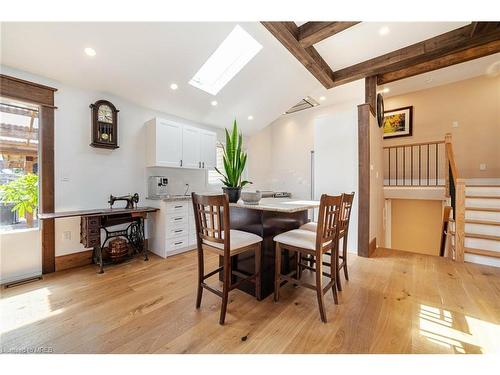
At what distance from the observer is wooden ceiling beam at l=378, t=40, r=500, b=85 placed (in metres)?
2.91

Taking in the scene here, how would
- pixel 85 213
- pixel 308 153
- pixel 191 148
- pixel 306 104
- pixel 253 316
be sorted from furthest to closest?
pixel 308 153
pixel 306 104
pixel 191 148
pixel 85 213
pixel 253 316

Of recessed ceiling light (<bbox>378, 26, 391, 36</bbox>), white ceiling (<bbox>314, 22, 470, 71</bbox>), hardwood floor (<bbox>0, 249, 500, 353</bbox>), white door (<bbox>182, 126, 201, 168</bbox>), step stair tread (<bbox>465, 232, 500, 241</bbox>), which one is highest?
white ceiling (<bbox>314, 22, 470, 71</bbox>)

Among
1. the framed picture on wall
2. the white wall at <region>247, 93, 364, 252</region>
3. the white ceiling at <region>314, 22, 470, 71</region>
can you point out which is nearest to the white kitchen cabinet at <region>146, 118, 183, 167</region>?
the white wall at <region>247, 93, 364, 252</region>

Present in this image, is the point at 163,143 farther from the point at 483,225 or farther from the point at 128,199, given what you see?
the point at 483,225

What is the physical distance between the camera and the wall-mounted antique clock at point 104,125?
2.97 m

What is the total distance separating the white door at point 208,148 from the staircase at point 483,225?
14.0ft

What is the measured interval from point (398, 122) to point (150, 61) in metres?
5.55

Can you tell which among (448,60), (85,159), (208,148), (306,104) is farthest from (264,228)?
(306,104)

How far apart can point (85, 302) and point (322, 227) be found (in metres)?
2.28

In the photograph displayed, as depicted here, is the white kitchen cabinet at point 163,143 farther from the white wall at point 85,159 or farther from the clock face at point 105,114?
the clock face at point 105,114

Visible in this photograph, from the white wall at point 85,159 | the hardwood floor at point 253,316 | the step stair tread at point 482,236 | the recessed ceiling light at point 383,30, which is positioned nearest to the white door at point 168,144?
the white wall at point 85,159

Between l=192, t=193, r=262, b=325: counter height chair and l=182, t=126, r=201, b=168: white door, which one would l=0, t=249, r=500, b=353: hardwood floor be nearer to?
l=192, t=193, r=262, b=325: counter height chair

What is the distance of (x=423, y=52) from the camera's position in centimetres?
294

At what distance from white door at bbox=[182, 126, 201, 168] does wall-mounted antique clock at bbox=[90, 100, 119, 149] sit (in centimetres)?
104
